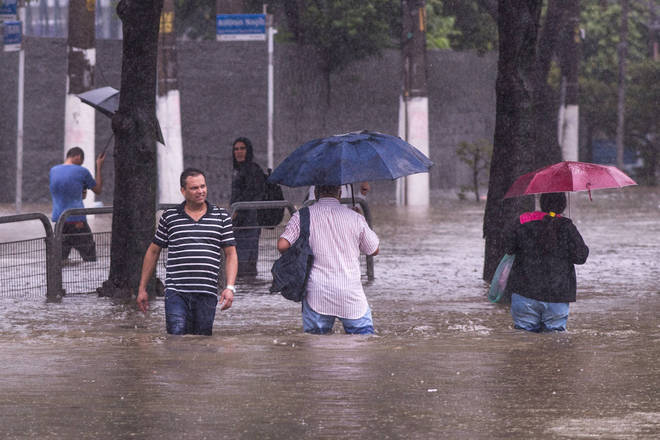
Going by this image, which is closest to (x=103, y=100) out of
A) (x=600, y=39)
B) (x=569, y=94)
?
(x=569, y=94)

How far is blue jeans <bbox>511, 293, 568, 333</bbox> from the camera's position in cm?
937

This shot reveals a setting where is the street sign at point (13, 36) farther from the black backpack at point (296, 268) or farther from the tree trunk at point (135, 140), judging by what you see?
the black backpack at point (296, 268)

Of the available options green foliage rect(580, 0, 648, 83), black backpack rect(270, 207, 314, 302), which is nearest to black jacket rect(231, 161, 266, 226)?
black backpack rect(270, 207, 314, 302)

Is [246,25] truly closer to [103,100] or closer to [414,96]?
[414,96]

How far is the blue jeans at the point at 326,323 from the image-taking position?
29.6 feet

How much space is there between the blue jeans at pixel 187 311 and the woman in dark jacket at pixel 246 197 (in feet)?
18.0

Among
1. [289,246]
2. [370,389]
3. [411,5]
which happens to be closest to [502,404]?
[370,389]

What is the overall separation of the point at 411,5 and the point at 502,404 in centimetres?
2249

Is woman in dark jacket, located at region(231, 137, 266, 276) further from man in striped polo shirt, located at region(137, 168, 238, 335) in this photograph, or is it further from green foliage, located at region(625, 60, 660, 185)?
green foliage, located at region(625, 60, 660, 185)

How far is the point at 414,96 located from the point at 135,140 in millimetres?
17527

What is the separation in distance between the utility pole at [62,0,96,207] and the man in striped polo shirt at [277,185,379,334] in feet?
53.3

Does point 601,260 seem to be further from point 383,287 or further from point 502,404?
point 502,404

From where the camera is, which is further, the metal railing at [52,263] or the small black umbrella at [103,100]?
the small black umbrella at [103,100]

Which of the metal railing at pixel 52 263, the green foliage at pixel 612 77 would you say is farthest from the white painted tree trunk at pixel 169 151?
the green foliage at pixel 612 77
